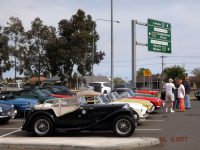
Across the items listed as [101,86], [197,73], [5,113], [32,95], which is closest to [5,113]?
[5,113]

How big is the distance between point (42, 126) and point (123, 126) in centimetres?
244

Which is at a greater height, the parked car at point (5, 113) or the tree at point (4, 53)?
the tree at point (4, 53)

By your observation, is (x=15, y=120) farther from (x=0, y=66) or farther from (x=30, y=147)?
(x=0, y=66)

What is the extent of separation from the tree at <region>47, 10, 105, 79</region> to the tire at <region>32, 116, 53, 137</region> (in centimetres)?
3905

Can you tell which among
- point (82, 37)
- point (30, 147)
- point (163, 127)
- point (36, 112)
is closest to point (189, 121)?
point (163, 127)

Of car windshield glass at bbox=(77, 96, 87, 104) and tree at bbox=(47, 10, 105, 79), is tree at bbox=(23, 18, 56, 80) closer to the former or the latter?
tree at bbox=(47, 10, 105, 79)

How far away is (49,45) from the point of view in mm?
53125

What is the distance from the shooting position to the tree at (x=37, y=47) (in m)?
54.5

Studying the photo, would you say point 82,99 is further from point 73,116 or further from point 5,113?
point 5,113

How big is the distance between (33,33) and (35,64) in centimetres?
390

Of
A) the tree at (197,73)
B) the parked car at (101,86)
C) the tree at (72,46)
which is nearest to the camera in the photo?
the parked car at (101,86)

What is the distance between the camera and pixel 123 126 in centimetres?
1285

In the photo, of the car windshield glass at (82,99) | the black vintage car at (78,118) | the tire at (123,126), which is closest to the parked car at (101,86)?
the car windshield glass at (82,99)

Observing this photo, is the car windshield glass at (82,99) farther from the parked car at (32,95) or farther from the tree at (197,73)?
the tree at (197,73)
